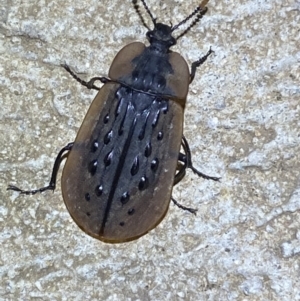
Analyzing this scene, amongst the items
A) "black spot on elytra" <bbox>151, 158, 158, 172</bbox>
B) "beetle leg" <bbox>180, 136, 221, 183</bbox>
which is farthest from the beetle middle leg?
"black spot on elytra" <bbox>151, 158, 158, 172</bbox>

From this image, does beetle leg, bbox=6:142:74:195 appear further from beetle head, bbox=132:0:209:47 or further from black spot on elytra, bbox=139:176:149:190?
beetle head, bbox=132:0:209:47

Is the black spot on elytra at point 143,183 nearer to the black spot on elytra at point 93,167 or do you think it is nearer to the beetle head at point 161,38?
the black spot on elytra at point 93,167

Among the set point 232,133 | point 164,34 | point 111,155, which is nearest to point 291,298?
point 232,133

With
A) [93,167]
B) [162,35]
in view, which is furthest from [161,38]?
[93,167]

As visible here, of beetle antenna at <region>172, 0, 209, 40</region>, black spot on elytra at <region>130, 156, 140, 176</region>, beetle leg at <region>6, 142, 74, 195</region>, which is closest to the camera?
black spot on elytra at <region>130, 156, 140, 176</region>

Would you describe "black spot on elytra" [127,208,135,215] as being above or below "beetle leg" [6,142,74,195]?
below

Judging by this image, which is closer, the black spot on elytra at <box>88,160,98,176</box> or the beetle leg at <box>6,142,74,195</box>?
the black spot on elytra at <box>88,160,98,176</box>

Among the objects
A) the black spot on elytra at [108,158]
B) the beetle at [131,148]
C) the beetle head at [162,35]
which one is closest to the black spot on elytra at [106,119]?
the beetle at [131,148]
